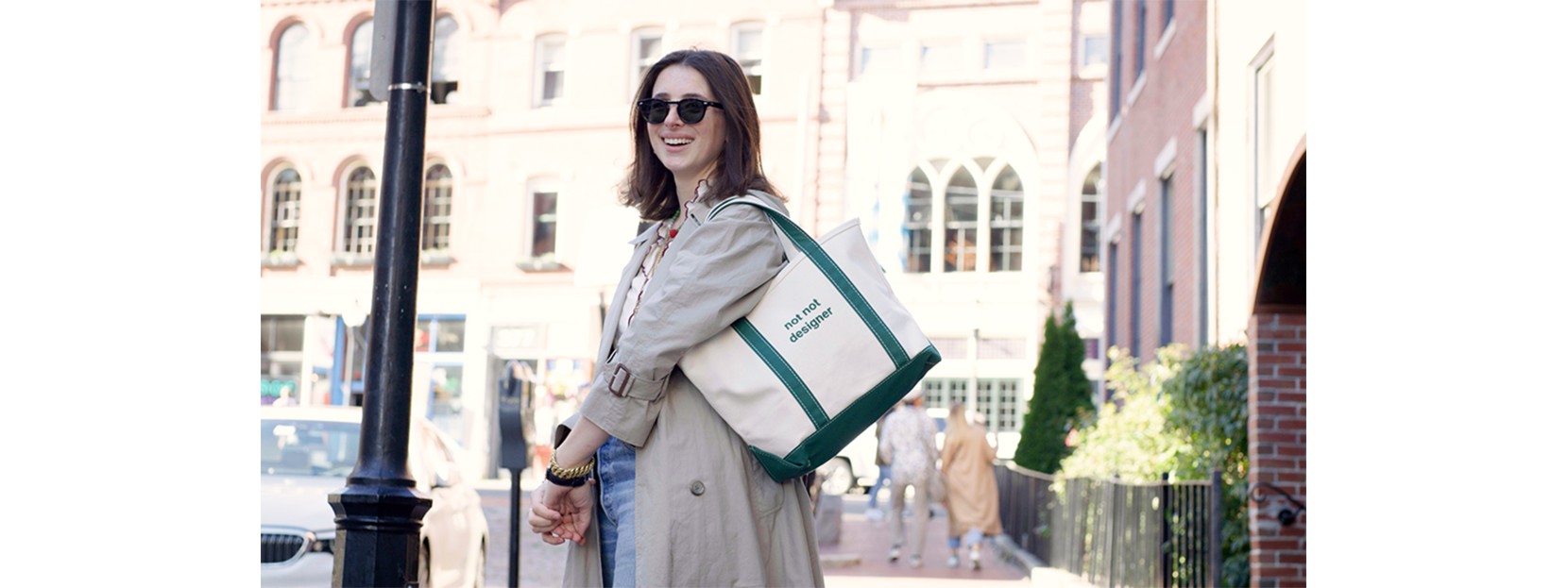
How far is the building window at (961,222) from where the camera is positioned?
1441 inches

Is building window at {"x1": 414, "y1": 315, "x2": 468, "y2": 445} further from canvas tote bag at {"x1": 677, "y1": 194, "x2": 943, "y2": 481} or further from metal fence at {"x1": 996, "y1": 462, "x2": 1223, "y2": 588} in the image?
canvas tote bag at {"x1": 677, "y1": 194, "x2": 943, "y2": 481}

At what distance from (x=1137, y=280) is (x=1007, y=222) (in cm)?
1961

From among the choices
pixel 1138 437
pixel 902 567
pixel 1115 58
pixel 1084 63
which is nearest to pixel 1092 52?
pixel 1084 63

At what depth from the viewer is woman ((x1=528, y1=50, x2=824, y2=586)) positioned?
2.96 meters

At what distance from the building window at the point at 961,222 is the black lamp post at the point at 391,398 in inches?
1249

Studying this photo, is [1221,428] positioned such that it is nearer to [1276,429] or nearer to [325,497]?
[1276,429]

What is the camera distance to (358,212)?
1451 inches

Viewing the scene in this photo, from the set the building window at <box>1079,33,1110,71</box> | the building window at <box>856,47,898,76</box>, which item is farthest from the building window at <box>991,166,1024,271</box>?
the building window at <box>856,47,898,76</box>

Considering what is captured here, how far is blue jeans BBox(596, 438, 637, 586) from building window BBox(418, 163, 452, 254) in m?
34.5

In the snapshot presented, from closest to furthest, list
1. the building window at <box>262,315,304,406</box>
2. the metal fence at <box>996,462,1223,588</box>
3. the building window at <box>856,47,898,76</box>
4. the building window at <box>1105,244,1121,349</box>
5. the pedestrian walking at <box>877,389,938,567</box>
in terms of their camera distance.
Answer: the metal fence at <box>996,462,1223,588</box> → the pedestrian walking at <box>877,389,938,567</box> → the building window at <box>1105,244,1121,349</box> → the building window at <box>262,315,304,406</box> → the building window at <box>856,47,898,76</box>

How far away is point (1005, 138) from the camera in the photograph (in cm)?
3672

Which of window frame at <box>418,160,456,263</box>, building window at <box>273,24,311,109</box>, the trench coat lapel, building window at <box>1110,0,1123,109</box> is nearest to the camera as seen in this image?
the trench coat lapel
